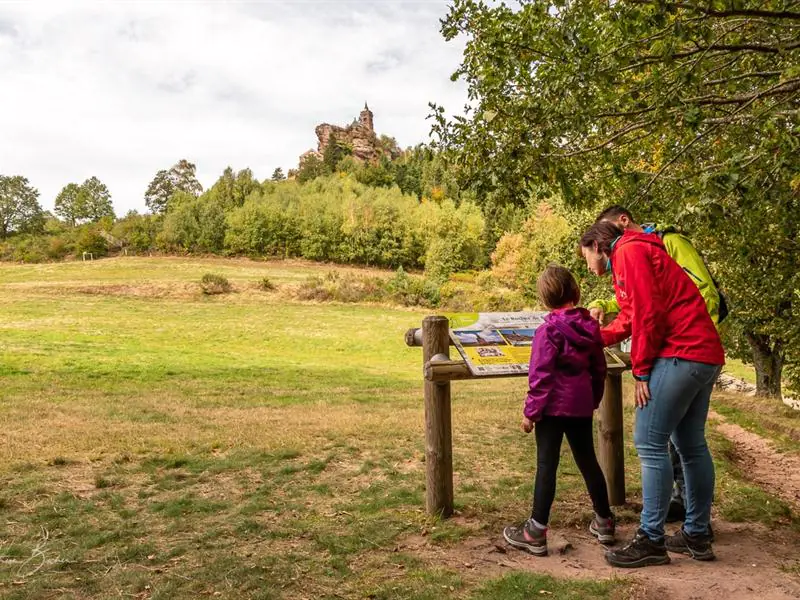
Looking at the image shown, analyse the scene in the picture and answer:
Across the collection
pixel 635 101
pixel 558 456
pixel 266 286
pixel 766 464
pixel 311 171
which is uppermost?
pixel 311 171

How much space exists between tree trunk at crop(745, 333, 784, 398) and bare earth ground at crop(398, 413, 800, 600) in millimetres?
14935

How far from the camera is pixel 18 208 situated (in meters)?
104

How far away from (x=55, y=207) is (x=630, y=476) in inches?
5013

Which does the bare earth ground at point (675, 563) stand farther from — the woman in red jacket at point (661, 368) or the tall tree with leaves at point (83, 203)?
the tall tree with leaves at point (83, 203)

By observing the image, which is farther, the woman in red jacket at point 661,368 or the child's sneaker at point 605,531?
the child's sneaker at point 605,531

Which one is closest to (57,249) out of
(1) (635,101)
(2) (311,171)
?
(2) (311,171)

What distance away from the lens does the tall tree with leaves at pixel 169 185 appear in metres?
127

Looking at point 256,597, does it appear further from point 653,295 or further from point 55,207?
point 55,207

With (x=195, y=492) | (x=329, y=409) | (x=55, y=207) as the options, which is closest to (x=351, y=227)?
(x=55, y=207)

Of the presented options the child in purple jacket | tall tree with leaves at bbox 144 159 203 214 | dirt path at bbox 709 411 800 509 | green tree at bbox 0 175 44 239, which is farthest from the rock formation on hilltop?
the child in purple jacket

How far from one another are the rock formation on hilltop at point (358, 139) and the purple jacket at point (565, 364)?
592ft

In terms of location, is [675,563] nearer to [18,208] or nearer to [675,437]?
[675,437]

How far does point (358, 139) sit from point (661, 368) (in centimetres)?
18996

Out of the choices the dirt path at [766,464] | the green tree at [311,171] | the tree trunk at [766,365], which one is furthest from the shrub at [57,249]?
the dirt path at [766,464]
